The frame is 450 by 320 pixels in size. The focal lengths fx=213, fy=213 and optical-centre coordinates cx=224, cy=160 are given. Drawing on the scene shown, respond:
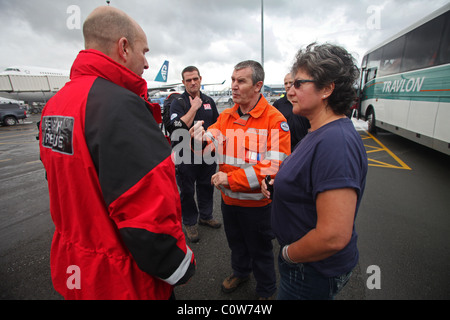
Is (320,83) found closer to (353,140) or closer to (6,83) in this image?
(353,140)

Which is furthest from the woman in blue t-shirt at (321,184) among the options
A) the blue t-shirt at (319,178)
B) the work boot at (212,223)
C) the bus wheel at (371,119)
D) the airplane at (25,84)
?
the airplane at (25,84)

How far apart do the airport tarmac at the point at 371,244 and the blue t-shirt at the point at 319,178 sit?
4.19ft

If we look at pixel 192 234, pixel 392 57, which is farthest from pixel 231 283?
pixel 392 57

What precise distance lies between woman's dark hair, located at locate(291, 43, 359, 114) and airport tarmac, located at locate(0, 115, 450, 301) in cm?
194

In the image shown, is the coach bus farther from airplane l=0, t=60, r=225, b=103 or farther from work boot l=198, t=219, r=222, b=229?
airplane l=0, t=60, r=225, b=103

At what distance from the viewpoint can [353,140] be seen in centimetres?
101

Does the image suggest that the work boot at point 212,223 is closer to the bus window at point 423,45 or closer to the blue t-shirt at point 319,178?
the blue t-shirt at point 319,178

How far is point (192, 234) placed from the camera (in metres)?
3.04

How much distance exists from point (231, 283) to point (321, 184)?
68.4 inches

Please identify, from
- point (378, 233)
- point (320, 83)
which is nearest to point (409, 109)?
point (378, 233)

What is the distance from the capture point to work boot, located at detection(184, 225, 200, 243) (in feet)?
9.85

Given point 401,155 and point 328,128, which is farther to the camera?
point 401,155

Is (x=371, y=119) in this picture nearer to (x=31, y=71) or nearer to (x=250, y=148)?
(x=250, y=148)
